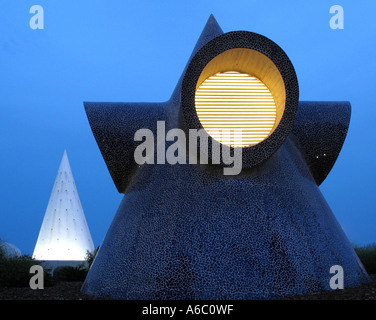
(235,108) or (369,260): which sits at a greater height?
(235,108)

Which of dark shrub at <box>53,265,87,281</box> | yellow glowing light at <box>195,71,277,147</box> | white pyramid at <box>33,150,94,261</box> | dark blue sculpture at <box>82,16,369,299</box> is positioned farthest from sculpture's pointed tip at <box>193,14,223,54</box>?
white pyramid at <box>33,150,94,261</box>

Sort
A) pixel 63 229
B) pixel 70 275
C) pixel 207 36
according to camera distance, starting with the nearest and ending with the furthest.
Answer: pixel 207 36 < pixel 70 275 < pixel 63 229

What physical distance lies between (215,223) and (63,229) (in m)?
17.4

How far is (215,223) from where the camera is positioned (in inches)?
213

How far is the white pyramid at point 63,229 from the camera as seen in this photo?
20172 mm

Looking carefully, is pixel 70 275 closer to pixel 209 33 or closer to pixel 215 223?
pixel 215 223

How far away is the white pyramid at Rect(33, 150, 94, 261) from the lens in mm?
20172

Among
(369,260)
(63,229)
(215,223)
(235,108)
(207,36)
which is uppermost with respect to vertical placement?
(207,36)

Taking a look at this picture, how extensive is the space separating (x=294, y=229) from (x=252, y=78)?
9.35ft

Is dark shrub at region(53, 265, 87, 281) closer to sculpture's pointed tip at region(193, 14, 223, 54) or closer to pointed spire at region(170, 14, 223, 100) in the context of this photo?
pointed spire at region(170, 14, 223, 100)

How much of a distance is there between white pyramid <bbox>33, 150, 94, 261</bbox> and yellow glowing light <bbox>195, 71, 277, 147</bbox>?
1682 centimetres

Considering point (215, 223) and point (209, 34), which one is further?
point (209, 34)

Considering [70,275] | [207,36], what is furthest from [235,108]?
[70,275]
